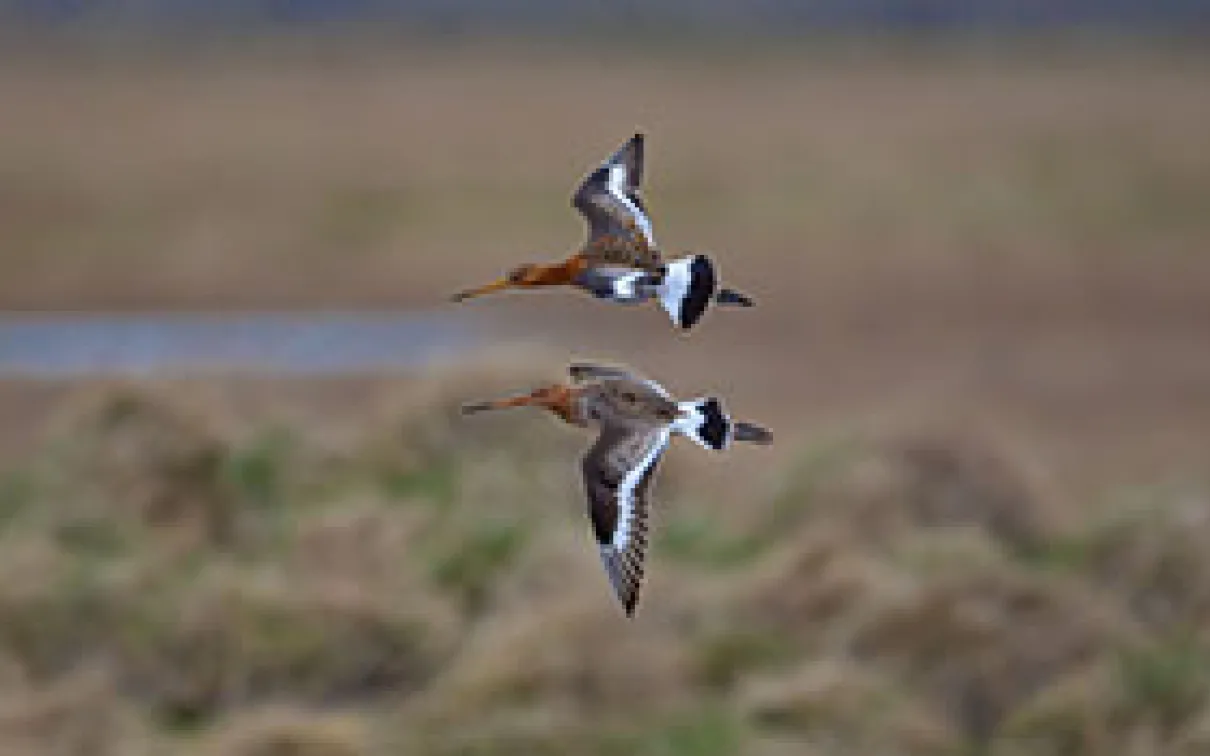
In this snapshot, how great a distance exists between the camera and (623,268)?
26.8ft

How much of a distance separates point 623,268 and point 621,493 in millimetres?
673

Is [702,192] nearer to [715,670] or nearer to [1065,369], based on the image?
[1065,369]

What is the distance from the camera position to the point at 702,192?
3098 centimetres

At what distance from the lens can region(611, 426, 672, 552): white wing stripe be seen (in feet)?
27.8

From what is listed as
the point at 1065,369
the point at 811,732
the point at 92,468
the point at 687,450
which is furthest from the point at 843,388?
the point at 811,732

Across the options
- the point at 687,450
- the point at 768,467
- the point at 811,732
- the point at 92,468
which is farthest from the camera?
the point at 768,467

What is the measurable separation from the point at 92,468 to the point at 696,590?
305 cm

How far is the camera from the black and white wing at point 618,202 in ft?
28.1

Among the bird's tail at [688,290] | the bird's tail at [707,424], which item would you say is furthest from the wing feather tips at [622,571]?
the bird's tail at [688,290]

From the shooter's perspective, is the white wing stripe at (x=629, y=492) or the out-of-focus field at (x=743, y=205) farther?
the out-of-focus field at (x=743, y=205)

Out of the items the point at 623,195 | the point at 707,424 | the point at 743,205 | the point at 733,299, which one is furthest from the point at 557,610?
the point at 743,205

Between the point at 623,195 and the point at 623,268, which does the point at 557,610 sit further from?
the point at 623,268

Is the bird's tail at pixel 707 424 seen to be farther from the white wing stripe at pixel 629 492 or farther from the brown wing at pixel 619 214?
the brown wing at pixel 619 214

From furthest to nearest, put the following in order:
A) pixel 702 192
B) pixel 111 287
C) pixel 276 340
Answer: pixel 702 192, pixel 111 287, pixel 276 340
